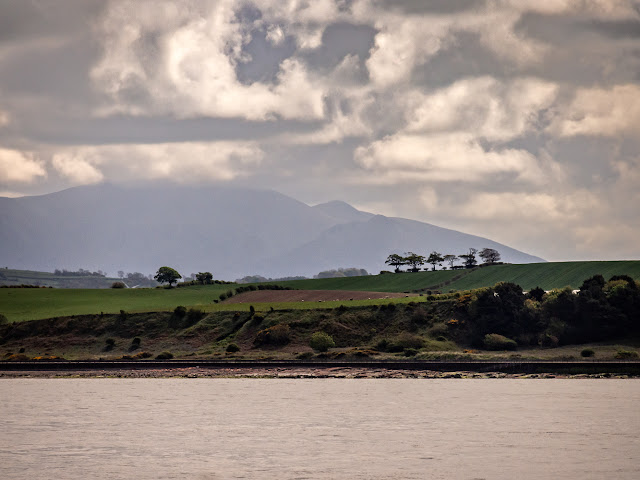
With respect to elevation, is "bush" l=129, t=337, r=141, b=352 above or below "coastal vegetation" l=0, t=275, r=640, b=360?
below

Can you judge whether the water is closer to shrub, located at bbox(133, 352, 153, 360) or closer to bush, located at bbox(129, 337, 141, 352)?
shrub, located at bbox(133, 352, 153, 360)

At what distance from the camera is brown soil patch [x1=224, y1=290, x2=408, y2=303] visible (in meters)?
144

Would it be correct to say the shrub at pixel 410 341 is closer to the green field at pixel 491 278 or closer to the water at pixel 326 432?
the water at pixel 326 432

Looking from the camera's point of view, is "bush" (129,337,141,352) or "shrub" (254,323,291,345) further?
"bush" (129,337,141,352)

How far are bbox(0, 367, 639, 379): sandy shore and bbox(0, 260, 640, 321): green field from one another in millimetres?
34872

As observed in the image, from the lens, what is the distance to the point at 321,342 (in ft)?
352

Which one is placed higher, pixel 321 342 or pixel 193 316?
pixel 193 316

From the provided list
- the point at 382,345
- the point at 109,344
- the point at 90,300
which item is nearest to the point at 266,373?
the point at 382,345

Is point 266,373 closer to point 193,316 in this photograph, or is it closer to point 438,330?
point 438,330

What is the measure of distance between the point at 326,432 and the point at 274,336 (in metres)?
67.9

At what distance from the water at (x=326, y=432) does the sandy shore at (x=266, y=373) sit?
32.7ft

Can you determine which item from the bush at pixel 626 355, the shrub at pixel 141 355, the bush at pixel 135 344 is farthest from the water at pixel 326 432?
the bush at pixel 135 344

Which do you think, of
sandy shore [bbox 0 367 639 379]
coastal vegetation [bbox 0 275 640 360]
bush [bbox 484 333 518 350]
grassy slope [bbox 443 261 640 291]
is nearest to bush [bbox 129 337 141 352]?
coastal vegetation [bbox 0 275 640 360]

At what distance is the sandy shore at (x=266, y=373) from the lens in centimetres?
8681
